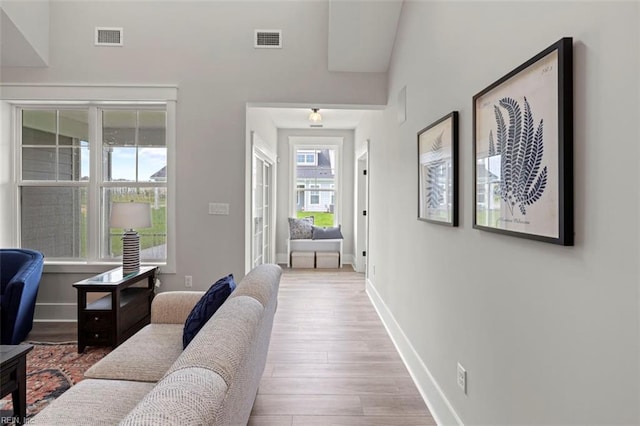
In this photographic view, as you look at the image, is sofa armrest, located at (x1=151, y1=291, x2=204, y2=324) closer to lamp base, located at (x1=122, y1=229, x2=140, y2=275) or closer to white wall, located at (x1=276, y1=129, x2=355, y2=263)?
lamp base, located at (x1=122, y1=229, x2=140, y2=275)

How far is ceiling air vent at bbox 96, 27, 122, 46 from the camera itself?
3.59 metres

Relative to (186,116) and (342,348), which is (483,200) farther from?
(186,116)

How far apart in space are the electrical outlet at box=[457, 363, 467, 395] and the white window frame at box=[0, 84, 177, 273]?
2.94m

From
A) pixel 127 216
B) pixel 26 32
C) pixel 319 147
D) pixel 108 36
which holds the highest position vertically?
pixel 108 36

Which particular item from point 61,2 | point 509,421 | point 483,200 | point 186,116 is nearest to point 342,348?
point 509,421

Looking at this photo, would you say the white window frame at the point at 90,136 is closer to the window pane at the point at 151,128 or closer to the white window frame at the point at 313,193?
the window pane at the point at 151,128

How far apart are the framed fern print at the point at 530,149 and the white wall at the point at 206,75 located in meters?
2.49

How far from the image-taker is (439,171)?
2.16 meters

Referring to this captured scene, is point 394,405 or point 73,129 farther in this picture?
point 73,129

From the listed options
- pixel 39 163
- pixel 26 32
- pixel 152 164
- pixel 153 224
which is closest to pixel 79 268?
pixel 153 224

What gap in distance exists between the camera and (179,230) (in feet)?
12.2

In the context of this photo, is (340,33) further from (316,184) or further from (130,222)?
(316,184)

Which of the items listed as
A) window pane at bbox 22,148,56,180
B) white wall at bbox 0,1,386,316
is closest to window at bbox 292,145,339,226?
white wall at bbox 0,1,386,316

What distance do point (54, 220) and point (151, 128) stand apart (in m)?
1.44
